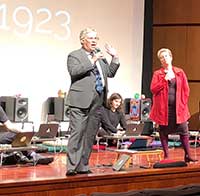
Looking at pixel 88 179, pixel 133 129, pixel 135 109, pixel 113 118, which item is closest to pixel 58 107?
pixel 113 118

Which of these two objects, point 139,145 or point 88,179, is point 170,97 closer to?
point 139,145

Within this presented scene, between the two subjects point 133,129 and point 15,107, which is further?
point 15,107

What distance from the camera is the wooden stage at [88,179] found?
488cm

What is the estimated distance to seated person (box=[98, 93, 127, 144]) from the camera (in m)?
8.74

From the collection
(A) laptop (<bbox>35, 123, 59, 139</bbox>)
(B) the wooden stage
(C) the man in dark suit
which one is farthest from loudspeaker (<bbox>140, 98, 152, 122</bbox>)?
(C) the man in dark suit

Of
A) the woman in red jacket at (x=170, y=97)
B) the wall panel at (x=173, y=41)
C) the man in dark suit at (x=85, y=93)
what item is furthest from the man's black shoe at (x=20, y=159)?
the wall panel at (x=173, y=41)

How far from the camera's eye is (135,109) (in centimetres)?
1042

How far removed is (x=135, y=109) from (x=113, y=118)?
1489 millimetres

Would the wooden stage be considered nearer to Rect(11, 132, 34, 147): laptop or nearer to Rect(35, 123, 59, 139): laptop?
Rect(11, 132, 34, 147): laptop

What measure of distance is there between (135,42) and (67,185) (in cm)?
622

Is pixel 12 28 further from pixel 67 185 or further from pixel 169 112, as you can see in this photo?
pixel 67 185

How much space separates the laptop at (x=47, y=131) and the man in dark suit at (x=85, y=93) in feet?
7.97

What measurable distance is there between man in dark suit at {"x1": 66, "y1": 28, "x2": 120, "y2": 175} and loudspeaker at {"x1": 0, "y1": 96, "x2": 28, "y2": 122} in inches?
152

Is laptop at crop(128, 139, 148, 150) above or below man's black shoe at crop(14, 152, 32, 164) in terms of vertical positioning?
above
